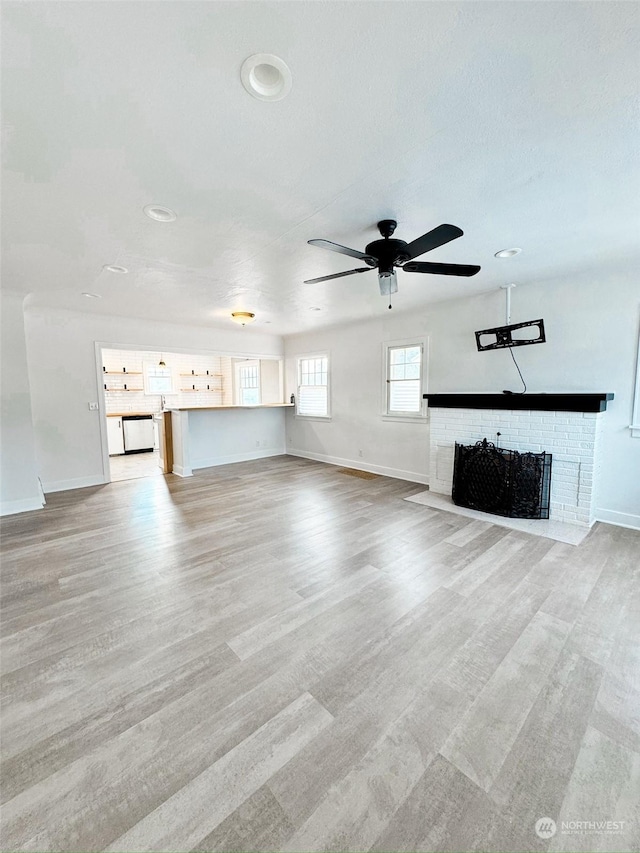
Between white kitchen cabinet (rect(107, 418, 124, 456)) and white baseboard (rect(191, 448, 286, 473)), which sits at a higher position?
white kitchen cabinet (rect(107, 418, 124, 456))

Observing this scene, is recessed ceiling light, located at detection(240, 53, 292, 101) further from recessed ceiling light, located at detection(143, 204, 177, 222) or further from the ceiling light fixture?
the ceiling light fixture

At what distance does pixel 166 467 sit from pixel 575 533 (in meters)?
6.00

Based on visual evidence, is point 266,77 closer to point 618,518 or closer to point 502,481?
point 502,481

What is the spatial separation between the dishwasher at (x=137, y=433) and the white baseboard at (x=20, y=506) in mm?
3788

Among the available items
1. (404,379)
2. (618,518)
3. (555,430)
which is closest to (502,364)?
(555,430)

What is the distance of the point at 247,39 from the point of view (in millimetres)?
1187

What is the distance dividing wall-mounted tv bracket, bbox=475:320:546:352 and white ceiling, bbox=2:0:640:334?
85cm

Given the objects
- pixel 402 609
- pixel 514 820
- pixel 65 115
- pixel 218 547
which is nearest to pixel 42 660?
pixel 218 547

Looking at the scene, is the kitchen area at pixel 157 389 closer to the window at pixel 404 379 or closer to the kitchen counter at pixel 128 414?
the kitchen counter at pixel 128 414

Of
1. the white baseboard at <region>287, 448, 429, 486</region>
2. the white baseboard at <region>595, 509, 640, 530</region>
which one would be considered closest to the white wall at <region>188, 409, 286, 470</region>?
the white baseboard at <region>287, 448, 429, 486</region>

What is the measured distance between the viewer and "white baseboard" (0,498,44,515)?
13.4 feet

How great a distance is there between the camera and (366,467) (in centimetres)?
611

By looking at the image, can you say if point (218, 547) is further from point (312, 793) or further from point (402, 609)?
point (312, 793)

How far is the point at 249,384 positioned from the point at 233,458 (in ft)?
8.34
